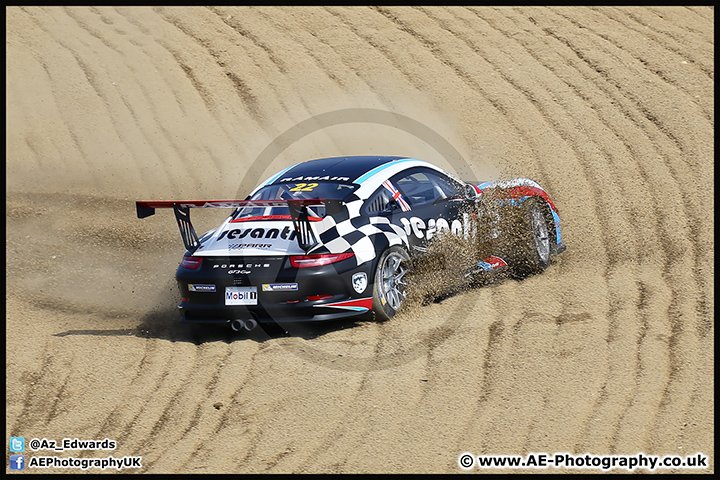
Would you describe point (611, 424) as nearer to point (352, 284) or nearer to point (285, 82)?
point (352, 284)

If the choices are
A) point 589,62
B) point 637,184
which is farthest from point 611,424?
point 589,62

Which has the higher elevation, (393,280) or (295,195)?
(295,195)

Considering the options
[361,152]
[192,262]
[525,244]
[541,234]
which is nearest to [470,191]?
[525,244]

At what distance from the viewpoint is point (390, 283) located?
266 inches

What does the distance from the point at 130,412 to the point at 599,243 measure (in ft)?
20.0

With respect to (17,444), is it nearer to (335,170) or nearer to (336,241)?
(336,241)

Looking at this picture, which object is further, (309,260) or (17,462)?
(309,260)

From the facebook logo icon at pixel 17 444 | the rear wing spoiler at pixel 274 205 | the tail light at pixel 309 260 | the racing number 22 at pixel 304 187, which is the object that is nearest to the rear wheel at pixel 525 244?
the racing number 22 at pixel 304 187

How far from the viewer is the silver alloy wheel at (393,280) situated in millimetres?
6656

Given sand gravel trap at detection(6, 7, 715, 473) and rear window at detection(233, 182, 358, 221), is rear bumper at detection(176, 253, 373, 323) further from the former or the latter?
rear window at detection(233, 182, 358, 221)

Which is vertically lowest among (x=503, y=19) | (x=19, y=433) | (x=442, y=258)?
(x=19, y=433)

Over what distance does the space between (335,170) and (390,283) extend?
4.66 ft

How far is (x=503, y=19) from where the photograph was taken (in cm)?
1659

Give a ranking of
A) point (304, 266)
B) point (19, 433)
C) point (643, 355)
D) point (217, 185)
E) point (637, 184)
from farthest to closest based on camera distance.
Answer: point (217, 185)
point (637, 184)
point (304, 266)
point (643, 355)
point (19, 433)
